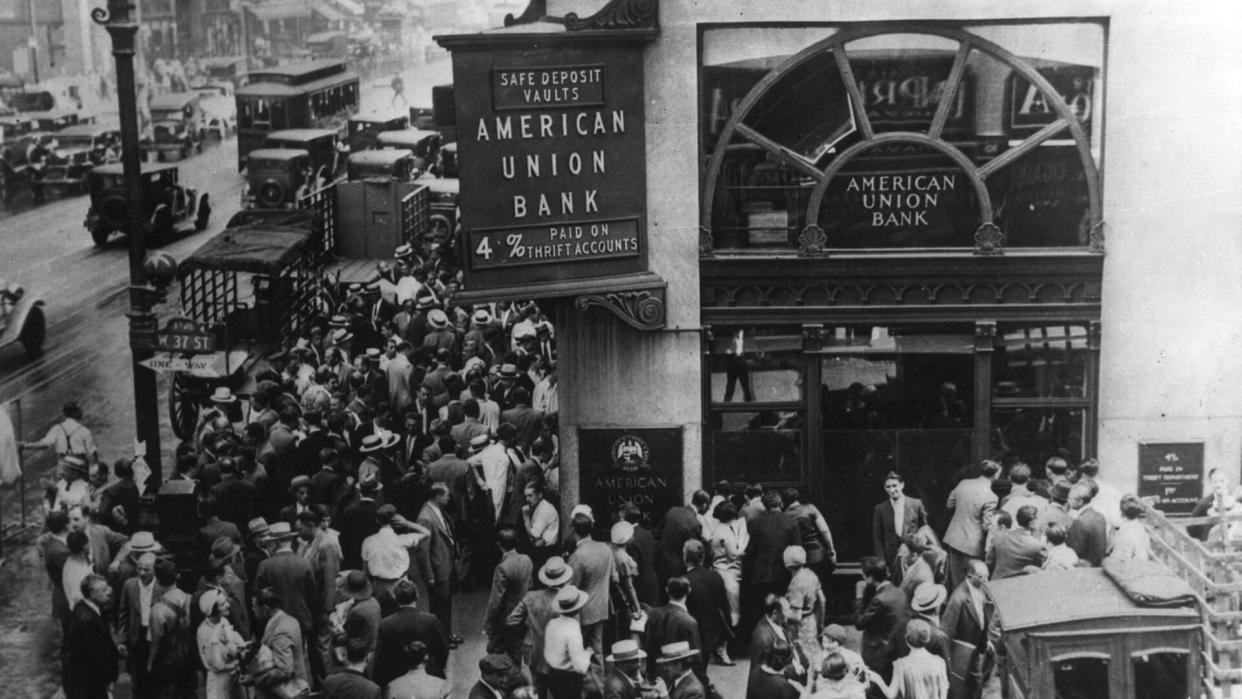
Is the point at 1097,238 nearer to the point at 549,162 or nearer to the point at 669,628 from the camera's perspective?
the point at 549,162

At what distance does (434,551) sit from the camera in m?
14.2

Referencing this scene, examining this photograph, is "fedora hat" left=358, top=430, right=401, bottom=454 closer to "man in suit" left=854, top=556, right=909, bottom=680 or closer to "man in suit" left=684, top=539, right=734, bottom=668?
"man in suit" left=684, top=539, right=734, bottom=668

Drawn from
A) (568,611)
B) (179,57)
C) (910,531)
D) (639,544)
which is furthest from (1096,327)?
(179,57)

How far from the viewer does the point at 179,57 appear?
40.3 meters

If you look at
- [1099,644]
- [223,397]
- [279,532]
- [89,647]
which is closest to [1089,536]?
[1099,644]

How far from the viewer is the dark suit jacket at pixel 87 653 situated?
496 inches

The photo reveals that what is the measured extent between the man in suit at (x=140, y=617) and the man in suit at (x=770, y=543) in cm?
550

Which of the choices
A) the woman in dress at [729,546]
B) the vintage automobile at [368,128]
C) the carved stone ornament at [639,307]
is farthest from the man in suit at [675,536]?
the vintage automobile at [368,128]

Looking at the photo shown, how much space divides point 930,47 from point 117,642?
10038 mm

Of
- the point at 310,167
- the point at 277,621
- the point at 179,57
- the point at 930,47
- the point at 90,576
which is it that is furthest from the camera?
the point at 179,57

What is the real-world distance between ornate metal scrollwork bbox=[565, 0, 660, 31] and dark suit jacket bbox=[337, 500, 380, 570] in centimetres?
515

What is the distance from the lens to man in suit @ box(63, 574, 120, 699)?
12.6 metres

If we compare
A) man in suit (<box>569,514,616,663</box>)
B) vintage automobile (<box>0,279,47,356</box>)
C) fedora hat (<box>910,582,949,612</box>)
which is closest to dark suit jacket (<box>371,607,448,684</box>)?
man in suit (<box>569,514,616,663</box>)

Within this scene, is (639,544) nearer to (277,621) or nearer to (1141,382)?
(277,621)
